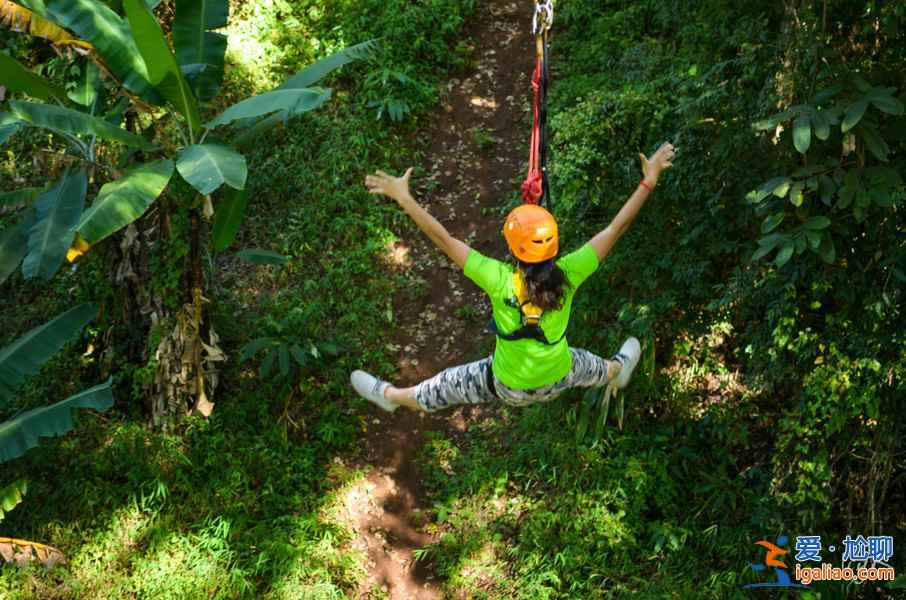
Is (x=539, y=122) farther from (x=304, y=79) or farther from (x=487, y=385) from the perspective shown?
(x=304, y=79)

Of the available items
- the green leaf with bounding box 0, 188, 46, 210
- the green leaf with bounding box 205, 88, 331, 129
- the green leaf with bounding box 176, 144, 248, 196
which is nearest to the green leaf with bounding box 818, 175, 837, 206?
the green leaf with bounding box 205, 88, 331, 129

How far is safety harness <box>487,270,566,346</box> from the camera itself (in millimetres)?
4598

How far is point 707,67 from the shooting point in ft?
20.0

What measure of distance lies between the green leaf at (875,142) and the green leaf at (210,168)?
11.6ft

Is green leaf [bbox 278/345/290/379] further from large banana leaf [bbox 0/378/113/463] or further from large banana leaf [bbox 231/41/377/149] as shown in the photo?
large banana leaf [bbox 231/41/377/149]

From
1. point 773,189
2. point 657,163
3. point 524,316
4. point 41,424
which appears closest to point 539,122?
point 657,163

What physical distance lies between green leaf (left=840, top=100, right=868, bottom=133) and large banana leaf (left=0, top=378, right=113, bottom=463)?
4920 mm

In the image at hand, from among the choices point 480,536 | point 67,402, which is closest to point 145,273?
point 67,402

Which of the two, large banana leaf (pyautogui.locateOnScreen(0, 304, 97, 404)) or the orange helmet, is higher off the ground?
the orange helmet

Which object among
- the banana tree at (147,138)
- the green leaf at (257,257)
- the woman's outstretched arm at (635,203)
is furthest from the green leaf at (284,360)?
the woman's outstretched arm at (635,203)

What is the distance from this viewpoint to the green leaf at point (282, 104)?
5.88 metres

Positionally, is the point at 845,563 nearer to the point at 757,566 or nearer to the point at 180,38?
the point at 757,566

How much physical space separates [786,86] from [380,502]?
15.0 ft

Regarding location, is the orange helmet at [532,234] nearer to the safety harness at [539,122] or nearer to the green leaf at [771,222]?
the safety harness at [539,122]
